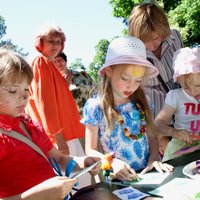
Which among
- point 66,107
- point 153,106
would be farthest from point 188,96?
point 66,107

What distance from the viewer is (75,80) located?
325cm

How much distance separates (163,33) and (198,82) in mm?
503

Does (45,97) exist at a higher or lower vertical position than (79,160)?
higher

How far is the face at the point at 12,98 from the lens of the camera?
1.51 m

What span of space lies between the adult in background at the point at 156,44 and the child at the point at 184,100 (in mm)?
211

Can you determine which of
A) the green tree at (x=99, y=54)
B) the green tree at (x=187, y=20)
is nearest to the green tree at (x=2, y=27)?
the green tree at (x=99, y=54)

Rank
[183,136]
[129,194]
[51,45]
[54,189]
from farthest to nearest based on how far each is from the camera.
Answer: [51,45]
[183,136]
[129,194]
[54,189]

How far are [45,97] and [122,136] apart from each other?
0.83m

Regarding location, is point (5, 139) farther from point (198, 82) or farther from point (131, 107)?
point (198, 82)

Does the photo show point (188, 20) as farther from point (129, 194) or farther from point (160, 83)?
point (129, 194)

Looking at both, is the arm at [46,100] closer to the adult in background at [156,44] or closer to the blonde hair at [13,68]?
the adult in background at [156,44]

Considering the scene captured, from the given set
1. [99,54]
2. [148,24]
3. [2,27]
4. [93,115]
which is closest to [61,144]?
[93,115]

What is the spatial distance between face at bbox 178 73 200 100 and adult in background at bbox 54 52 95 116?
0.97 m

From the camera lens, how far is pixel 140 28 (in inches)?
99.1
